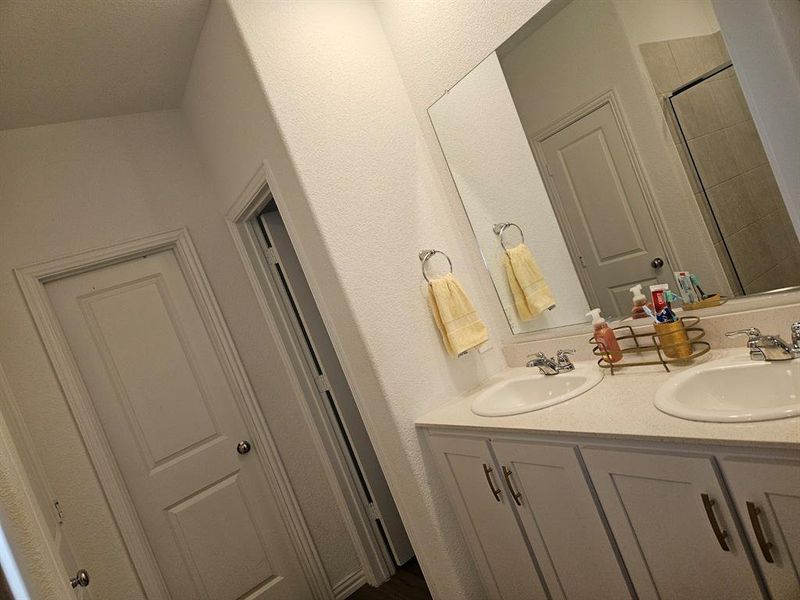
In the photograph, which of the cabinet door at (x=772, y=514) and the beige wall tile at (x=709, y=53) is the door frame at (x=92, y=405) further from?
the beige wall tile at (x=709, y=53)

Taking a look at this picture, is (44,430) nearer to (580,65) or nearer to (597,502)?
(597,502)

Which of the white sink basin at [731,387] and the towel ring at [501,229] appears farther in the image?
the towel ring at [501,229]

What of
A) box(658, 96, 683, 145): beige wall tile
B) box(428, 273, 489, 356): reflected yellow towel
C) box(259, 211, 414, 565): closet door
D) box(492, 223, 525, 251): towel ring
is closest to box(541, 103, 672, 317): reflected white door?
box(658, 96, 683, 145): beige wall tile

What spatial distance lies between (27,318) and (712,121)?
8.80ft

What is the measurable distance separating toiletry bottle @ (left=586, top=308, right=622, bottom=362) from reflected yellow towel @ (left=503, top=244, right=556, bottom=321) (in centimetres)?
27

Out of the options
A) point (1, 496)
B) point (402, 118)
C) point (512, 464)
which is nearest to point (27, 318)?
point (1, 496)

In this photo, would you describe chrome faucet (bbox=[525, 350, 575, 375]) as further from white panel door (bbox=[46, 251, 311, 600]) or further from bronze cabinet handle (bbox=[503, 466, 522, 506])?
white panel door (bbox=[46, 251, 311, 600])

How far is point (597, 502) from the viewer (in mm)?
1521

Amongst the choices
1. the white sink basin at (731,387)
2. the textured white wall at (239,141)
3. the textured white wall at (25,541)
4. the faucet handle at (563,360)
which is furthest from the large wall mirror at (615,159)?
the textured white wall at (25,541)

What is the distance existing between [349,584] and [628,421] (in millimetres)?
2000

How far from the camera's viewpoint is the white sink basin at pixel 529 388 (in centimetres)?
187

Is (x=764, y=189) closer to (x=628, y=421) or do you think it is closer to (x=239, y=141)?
(x=628, y=421)

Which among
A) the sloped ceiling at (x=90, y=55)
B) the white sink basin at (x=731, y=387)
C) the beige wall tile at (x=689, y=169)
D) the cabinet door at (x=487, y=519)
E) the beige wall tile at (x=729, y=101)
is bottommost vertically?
the cabinet door at (x=487, y=519)

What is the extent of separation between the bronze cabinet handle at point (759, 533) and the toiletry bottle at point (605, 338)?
2.42ft
